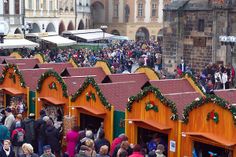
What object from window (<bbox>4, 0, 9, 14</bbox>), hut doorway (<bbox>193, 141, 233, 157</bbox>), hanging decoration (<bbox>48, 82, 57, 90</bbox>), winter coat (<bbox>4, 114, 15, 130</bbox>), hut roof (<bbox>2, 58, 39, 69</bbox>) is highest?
window (<bbox>4, 0, 9, 14</bbox>)

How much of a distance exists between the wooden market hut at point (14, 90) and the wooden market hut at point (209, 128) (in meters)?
6.60

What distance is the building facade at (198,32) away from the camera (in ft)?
95.7

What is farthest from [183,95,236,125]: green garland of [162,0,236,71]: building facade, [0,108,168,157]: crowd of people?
[162,0,236,71]: building facade

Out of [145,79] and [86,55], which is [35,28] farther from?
[145,79]

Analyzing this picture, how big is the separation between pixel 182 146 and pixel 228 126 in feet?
4.89

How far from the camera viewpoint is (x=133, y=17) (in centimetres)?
7269

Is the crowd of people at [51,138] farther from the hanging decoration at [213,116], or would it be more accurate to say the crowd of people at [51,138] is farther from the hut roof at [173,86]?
the hut roof at [173,86]

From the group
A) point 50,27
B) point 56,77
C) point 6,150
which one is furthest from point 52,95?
point 50,27

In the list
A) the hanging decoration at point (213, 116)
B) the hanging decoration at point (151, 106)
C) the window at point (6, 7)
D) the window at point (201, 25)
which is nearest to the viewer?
the hanging decoration at point (213, 116)

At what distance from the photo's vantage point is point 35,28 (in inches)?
2183

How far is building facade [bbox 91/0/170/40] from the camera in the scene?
72.1 meters

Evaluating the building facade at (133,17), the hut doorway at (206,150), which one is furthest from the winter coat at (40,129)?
the building facade at (133,17)

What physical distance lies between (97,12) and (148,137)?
63.0 meters

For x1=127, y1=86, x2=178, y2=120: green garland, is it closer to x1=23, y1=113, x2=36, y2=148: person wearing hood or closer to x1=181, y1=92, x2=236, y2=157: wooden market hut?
x1=181, y1=92, x2=236, y2=157: wooden market hut
